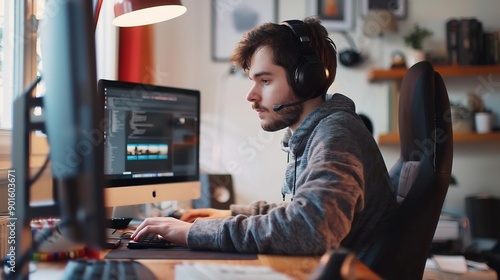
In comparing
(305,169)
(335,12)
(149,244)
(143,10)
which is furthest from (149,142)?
(335,12)

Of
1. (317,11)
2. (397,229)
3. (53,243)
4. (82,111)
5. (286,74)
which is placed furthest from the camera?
(317,11)

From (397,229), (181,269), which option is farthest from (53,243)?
(397,229)

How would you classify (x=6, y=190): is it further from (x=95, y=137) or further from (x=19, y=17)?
(x=95, y=137)

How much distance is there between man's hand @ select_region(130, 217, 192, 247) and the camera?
1.14m

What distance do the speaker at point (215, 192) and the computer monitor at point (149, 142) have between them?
0.53 metres

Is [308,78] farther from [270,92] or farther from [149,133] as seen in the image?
[149,133]

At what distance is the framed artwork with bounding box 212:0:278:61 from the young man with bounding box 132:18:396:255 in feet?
4.47

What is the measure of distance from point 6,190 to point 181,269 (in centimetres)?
52

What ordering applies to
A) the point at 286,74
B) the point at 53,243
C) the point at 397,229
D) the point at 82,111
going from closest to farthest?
1. the point at 82,111
2. the point at 53,243
3. the point at 397,229
4. the point at 286,74

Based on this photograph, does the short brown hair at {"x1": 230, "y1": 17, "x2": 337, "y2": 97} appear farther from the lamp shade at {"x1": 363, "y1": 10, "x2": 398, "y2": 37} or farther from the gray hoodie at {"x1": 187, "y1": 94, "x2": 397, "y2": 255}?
the lamp shade at {"x1": 363, "y1": 10, "x2": 398, "y2": 37}

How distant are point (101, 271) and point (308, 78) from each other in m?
0.68

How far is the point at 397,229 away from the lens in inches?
44.8

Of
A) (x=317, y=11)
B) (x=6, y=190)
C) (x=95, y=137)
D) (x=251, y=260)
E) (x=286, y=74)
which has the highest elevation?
(x=317, y=11)

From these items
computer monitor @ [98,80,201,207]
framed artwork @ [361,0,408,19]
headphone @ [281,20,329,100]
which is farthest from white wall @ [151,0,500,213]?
headphone @ [281,20,329,100]
